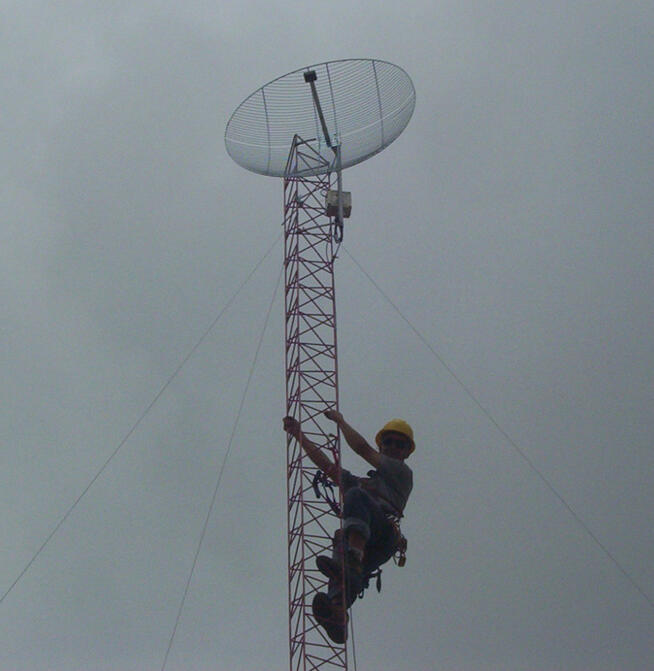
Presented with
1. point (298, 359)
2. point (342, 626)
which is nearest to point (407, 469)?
point (342, 626)

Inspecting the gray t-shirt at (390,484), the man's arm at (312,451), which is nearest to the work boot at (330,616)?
the gray t-shirt at (390,484)

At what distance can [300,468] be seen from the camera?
25438mm

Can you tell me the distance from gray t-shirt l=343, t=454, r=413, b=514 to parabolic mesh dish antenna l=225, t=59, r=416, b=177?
8.80 metres

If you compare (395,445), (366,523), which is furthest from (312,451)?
(366,523)

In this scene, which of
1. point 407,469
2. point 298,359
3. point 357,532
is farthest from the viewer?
point 298,359

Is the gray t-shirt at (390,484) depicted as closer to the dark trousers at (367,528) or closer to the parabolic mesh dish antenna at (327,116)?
the dark trousers at (367,528)

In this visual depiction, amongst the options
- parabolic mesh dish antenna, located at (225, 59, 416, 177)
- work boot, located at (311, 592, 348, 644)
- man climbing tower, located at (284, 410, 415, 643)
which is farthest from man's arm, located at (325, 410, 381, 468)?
parabolic mesh dish antenna, located at (225, 59, 416, 177)

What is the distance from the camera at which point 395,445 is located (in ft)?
74.2

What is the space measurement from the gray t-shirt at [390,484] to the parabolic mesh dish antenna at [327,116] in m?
8.80

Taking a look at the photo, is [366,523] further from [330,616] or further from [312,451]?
[312,451]

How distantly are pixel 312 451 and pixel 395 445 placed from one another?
195cm

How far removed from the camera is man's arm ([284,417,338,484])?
76.6 feet

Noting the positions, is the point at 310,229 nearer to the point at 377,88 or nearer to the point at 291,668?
the point at 377,88

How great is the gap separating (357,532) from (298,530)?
443 centimetres
